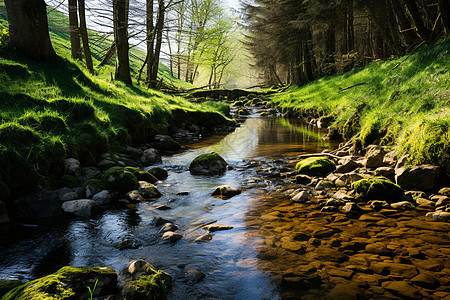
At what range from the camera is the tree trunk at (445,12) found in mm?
7519

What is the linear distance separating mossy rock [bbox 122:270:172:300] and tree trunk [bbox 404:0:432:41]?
10181 mm

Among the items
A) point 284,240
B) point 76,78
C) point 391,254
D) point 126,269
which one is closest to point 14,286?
point 126,269

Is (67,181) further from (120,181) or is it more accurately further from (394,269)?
(394,269)

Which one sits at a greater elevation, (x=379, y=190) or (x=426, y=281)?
(x=379, y=190)

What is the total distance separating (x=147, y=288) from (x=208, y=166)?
4.54m

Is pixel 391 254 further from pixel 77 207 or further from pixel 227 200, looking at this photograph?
pixel 77 207

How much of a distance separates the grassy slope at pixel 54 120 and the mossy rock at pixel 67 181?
0.36ft

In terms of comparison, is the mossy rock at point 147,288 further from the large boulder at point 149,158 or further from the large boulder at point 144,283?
the large boulder at point 149,158

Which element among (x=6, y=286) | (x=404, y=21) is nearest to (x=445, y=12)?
(x=404, y=21)

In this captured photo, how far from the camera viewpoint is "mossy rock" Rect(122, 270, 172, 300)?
2279 mm

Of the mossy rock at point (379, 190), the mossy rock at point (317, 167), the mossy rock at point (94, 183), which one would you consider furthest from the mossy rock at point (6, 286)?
the mossy rock at point (317, 167)

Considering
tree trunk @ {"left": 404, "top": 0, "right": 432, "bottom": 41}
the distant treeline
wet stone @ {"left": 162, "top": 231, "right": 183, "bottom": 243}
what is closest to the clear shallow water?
wet stone @ {"left": 162, "top": 231, "right": 183, "bottom": 243}

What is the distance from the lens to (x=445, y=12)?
7746 mm

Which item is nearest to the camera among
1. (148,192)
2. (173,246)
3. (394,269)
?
(394,269)
